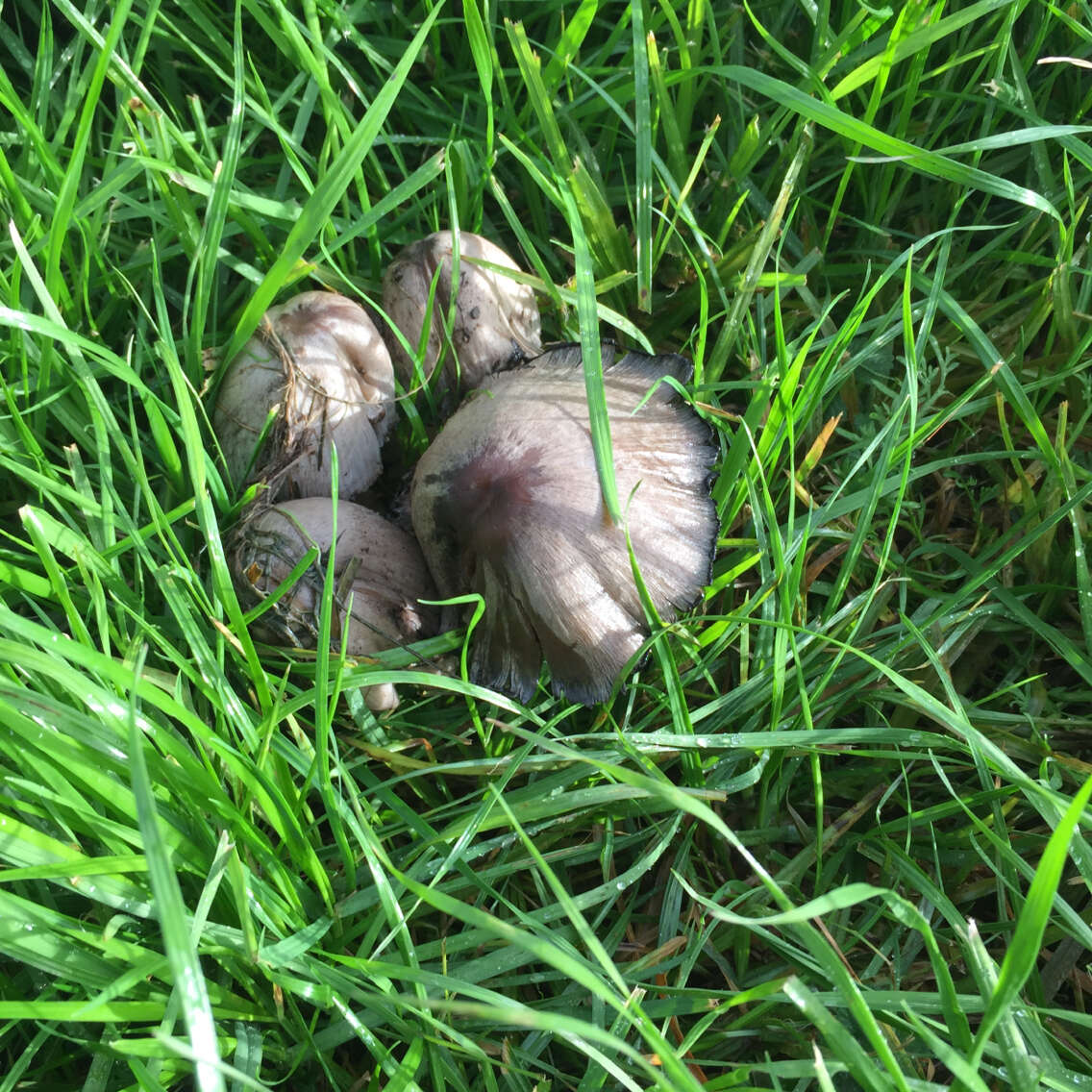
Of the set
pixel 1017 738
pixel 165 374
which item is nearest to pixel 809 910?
pixel 1017 738

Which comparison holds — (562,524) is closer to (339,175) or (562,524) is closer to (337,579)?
(337,579)

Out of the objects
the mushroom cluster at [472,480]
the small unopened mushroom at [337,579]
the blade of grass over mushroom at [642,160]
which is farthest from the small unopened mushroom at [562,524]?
the blade of grass over mushroom at [642,160]

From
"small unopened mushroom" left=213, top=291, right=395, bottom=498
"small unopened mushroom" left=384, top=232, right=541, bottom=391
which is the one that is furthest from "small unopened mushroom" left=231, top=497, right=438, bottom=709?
"small unopened mushroom" left=384, top=232, right=541, bottom=391

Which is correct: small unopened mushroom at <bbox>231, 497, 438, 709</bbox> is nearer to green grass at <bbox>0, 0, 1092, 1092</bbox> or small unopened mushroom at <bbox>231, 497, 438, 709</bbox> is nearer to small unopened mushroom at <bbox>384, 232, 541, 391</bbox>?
green grass at <bbox>0, 0, 1092, 1092</bbox>

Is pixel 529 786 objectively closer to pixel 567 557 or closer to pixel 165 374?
pixel 567 557

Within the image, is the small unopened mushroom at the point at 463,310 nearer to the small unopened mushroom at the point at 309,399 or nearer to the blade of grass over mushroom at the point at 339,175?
→ the small unopened mushroom at the point at 309,399

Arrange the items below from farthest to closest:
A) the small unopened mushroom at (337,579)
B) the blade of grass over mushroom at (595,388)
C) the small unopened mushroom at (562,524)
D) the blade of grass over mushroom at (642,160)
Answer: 1. the blade of grass over mushroom at (642,160)
2. the small unopened mushroom at (337,579)
3. the small unopened mushroom at (562,524)
4. the blade of grass over mushroom at (595,388)

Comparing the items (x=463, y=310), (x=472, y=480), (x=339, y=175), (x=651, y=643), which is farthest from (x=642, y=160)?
(x=651, y=643)
